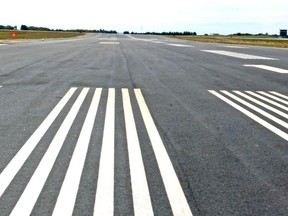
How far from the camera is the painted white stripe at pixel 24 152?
4.37m

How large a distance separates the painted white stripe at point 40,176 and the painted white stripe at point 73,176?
0.25 metres

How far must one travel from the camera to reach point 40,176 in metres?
4.47

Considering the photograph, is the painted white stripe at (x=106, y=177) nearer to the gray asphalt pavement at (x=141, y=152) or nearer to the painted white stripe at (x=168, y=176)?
the gray asphalt pavement at (x=141, y=152)

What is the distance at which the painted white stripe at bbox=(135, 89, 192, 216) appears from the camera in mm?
→ 3797

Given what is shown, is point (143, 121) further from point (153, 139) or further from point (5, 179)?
point (5, 179)

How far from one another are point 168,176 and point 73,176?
1154 millimetres

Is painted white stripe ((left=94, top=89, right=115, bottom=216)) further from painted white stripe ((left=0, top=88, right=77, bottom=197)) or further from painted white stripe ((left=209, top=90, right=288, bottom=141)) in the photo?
painted white stripe ((left=209, top=90, right=288, bottom=141))

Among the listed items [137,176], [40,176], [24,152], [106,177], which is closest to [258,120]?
[137,176]

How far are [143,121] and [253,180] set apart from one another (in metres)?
3.00

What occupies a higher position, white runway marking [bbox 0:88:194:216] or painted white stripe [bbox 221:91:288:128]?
white runway marking [bbox 0:88:194:216]

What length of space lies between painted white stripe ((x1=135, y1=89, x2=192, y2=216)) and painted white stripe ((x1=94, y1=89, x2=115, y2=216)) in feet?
2.06

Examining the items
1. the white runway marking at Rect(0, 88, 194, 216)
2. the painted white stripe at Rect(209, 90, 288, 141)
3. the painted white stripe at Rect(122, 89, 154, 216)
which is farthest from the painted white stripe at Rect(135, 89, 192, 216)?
the painted white stripe at Rect(209, 90, 288, 141)

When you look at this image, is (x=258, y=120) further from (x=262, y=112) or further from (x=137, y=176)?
(x=137, y=176)

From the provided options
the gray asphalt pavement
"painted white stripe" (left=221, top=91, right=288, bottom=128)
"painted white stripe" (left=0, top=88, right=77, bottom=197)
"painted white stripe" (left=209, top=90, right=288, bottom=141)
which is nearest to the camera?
the gray asphalt pavement
